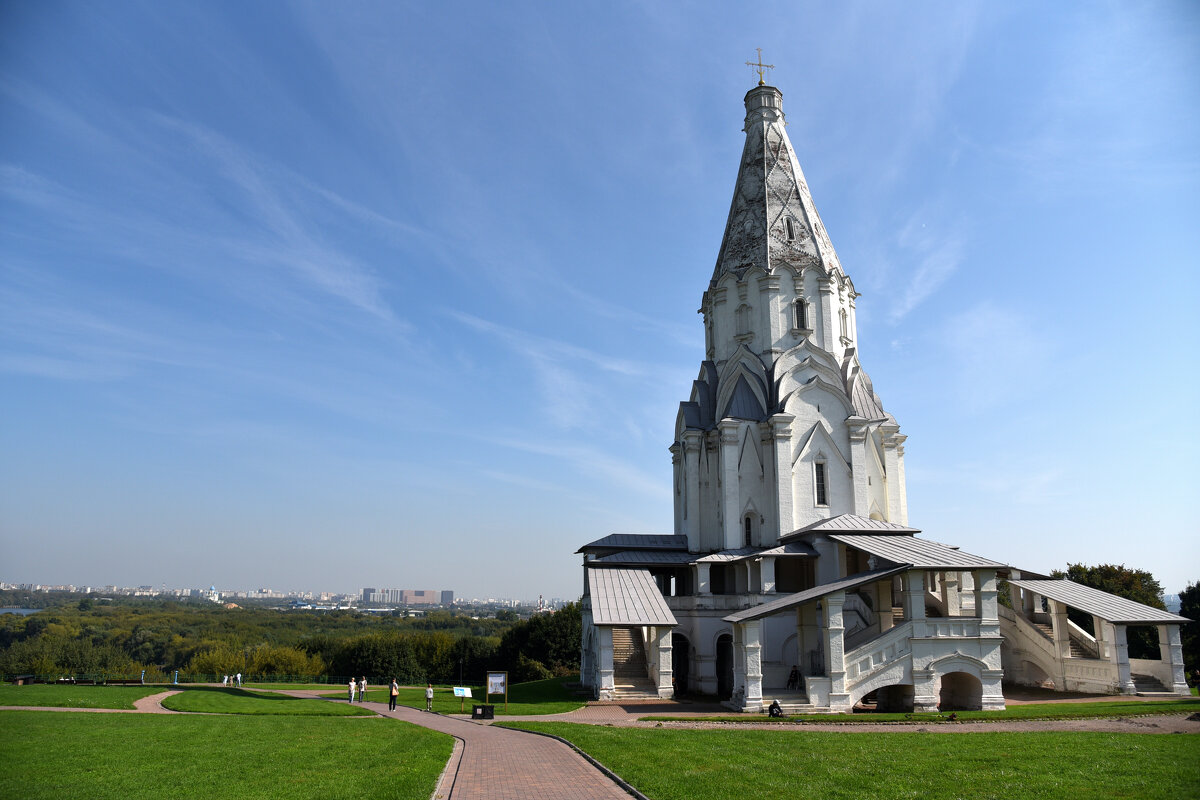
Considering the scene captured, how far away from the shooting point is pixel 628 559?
3256 cm

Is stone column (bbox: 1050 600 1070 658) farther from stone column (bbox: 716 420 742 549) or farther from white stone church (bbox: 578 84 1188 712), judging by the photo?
stone column (bbox: 716 420 742 549)

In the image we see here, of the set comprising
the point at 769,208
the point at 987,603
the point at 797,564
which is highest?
the point at 769,208

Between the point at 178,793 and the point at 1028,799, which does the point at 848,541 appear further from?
the point at 178,793

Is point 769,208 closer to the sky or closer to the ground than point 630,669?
closer to the sky

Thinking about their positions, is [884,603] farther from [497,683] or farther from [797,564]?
[497,683]

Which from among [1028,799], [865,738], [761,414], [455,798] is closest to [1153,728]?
[865,738]

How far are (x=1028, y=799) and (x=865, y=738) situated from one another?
600 cm

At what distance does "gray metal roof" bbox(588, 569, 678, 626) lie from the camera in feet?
83.1

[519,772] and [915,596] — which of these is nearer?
[519,772]

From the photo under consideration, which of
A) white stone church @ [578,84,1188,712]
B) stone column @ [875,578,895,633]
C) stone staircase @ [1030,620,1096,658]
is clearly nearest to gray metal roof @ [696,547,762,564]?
white stone church @ [578,84,1188,712]

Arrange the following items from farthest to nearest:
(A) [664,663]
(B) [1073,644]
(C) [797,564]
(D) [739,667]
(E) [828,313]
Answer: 1. (E) [828,313]
2. (C) [797,564]
3. (B) [1073,644]
4. (A) [664,663]
5. (D) [739,667]

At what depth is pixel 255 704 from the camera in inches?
998

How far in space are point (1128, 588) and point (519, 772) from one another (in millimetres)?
41510

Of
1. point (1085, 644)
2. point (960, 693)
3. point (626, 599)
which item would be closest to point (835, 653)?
point (960, 693)
